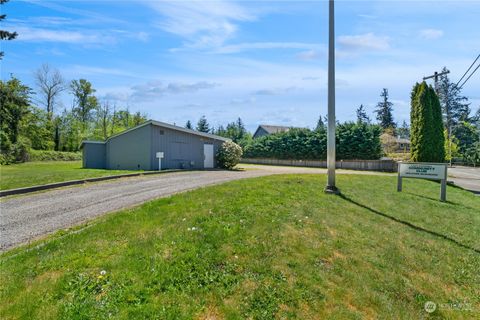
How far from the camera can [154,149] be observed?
1817 centimetres

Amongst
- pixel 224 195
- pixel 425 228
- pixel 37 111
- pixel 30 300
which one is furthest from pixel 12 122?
pixel 425 228

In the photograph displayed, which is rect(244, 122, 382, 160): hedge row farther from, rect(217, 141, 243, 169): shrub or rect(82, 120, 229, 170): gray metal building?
rect(82, 120, 229, 170): gray metal building

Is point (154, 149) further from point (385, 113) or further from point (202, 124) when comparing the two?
point (385, 113)

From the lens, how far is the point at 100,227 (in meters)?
4.94

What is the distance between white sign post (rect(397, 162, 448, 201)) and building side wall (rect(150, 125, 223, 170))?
1294 centimetres

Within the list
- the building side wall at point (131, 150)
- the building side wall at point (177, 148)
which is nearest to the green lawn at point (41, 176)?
the building side wall at point (131, 150)

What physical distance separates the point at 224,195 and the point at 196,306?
3990 mm

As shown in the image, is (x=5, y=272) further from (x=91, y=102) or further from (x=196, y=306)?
(x=91, y=102)

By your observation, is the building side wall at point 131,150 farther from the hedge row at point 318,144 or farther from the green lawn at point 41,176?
the hedge row at point 318,144

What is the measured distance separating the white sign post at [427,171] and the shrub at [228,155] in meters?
12.3

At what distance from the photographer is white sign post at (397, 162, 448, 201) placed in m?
9.62

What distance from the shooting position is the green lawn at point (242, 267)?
3166 mm

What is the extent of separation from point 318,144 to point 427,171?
16.7 m

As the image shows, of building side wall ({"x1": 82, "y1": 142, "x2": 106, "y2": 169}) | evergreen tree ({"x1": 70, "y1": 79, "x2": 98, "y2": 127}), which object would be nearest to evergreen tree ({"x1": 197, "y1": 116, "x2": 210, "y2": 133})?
evergreen tree ({"x1": 70, "y1": 79, "x2": 98, "y2": 127})
